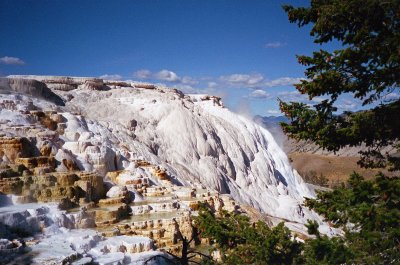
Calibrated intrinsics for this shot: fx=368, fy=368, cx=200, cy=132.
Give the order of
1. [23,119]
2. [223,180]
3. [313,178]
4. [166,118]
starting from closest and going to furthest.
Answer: [23,119] → [223,180] → [166,118] → [313,178]

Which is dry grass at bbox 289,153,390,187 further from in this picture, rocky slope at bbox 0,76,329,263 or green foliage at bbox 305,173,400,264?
green foliage at bbox 305,173,400,264

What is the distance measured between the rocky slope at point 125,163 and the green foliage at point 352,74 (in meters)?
5.96

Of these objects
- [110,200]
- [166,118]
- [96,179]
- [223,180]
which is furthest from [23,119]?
[223,180]

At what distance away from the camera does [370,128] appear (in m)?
5.08

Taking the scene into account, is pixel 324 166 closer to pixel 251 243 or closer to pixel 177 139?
pixel 177 139

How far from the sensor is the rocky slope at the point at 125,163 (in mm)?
11320

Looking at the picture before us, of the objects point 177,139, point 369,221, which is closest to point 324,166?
point 177,139

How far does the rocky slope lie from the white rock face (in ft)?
0.25

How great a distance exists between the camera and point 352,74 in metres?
5.15

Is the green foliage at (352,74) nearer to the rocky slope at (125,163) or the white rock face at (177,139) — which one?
the rocky slope at (125,163)

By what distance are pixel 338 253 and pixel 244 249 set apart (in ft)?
4.80

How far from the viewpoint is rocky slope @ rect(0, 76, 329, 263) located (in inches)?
446

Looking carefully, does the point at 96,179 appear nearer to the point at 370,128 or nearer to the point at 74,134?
the point at 74,134

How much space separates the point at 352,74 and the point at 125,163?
13.4 meters
